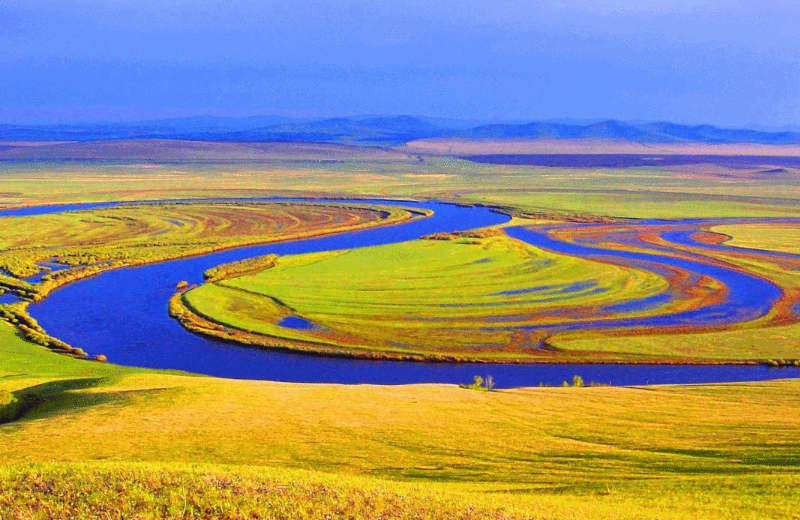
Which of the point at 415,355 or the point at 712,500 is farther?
the point at 415,355

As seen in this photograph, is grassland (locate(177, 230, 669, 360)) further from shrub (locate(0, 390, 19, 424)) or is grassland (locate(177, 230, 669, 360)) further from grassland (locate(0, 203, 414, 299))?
shrub (locate(0, 390, 19, 424))

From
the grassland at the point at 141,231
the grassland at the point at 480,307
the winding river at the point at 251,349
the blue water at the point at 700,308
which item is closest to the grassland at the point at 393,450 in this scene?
the winding river at the point at 251,349

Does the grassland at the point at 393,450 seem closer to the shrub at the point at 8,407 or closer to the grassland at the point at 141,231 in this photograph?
the shrub at the point at 8,407

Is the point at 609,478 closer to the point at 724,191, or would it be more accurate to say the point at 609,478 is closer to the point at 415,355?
the point at 415,355

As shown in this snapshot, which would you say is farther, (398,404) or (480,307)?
(480,307)

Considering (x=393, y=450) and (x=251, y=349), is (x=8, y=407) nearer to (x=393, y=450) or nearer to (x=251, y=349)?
(x=393, y=450)

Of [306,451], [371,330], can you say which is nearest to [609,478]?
[306,451]

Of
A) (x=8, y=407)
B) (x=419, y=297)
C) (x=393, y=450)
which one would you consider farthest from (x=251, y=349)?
(x=393, y=450)
